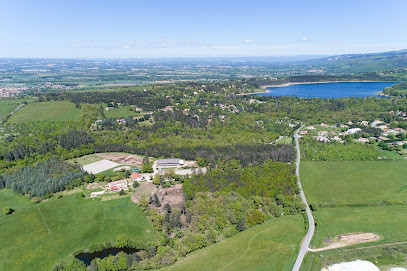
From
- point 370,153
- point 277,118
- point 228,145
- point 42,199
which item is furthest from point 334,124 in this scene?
point 42,199

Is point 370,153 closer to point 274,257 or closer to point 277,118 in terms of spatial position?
point 277,118

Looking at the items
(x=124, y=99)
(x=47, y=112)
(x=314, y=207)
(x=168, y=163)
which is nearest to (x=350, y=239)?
(x=314, y=207)

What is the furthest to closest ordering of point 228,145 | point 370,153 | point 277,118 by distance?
point 277,118 < point 228,145 < point 370,153

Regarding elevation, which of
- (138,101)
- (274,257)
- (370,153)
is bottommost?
(274,257)

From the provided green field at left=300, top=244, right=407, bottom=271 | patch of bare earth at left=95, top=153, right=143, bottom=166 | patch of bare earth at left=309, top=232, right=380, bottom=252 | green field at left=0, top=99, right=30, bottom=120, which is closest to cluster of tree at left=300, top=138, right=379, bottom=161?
patch of bare earth at left=309, top=232, right=380, bottom=252

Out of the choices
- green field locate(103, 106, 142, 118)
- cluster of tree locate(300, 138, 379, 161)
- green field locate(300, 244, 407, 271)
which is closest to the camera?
green field locate(300, 244, 407, 271)

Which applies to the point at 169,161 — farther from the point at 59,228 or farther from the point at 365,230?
the point at 365,230

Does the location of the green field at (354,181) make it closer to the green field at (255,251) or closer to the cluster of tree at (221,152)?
the cluster of tree at (221,152)

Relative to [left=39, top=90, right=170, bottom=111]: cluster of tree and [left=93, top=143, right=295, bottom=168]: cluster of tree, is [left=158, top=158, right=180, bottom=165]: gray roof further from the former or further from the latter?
[left=39, top=90, right=170, bottom=111]: cluster of tree
